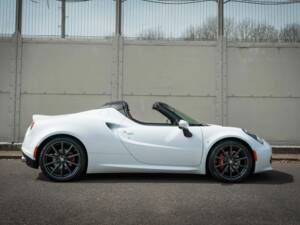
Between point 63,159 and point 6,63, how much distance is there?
5.59 metres

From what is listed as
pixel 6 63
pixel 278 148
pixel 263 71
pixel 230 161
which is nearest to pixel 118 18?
Result: pixel 6 63

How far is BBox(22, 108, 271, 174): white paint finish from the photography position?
6.02m

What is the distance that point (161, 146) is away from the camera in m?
6.06

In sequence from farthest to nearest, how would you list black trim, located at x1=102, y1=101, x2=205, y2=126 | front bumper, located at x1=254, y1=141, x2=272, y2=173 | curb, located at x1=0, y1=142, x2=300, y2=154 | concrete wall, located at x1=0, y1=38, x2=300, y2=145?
1. concrete wall, located at x1=0, y1=38, x2=300, y2=145
2. curb, located at x1=0, y1=142, x2=300, y2=154
3. black trim, located at x1=102, y1=101, x2=205, y2=126
4. front bumper, located at x1=254, y1=141, x2=272, y2=173

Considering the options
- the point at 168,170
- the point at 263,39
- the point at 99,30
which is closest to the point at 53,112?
the point at 99,30

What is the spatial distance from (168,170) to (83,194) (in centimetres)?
150

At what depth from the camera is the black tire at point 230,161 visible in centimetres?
607

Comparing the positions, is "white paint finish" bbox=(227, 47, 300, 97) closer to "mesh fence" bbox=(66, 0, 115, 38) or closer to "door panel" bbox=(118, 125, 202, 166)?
"mesh fence" bbox=(66, 0, 115, 38)

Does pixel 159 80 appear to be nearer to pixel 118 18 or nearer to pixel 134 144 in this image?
pixel 118 18

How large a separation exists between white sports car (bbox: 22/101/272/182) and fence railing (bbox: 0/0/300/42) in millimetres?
5112

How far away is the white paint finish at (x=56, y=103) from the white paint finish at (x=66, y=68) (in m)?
0.16

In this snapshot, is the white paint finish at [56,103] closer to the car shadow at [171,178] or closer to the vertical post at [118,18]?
the vertical post at [118,18]

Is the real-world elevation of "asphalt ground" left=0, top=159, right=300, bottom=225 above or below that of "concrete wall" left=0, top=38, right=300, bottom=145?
below

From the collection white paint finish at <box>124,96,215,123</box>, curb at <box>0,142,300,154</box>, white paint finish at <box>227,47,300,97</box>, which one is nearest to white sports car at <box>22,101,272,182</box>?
curb at <box>0,142,300,154</box>
